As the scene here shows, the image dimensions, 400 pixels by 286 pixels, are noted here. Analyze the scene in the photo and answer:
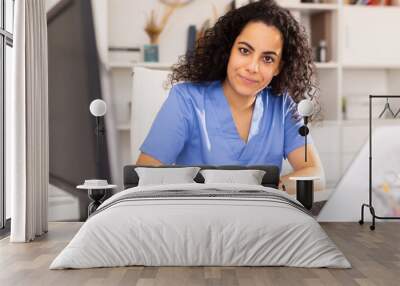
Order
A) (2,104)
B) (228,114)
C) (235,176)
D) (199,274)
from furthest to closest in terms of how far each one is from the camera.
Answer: (228,114), (2,104), (235,176), (199,274)

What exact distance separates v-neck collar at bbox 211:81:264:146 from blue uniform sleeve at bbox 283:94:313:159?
0.27 meters

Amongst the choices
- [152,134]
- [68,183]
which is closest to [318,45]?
[152,134]

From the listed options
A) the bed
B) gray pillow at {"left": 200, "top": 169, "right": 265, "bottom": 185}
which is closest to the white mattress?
the bed

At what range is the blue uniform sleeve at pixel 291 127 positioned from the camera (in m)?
6.44

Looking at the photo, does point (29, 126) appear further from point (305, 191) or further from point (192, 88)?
point (305, 191)

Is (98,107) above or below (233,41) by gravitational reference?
below

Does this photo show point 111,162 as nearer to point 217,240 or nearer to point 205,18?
point 205,18

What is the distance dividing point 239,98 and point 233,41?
0.56 metres

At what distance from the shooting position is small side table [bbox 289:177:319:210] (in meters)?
6.16

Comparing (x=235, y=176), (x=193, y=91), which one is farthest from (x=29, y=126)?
(x=235, y=176)

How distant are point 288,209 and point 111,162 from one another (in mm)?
2580

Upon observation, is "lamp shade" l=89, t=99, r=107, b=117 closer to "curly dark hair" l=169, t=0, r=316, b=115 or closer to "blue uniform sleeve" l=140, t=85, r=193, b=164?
"blue uniform sleeve" l=140, t=85, r=193, b=164

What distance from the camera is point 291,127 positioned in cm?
646

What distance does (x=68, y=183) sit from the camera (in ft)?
Answer: 21.2
